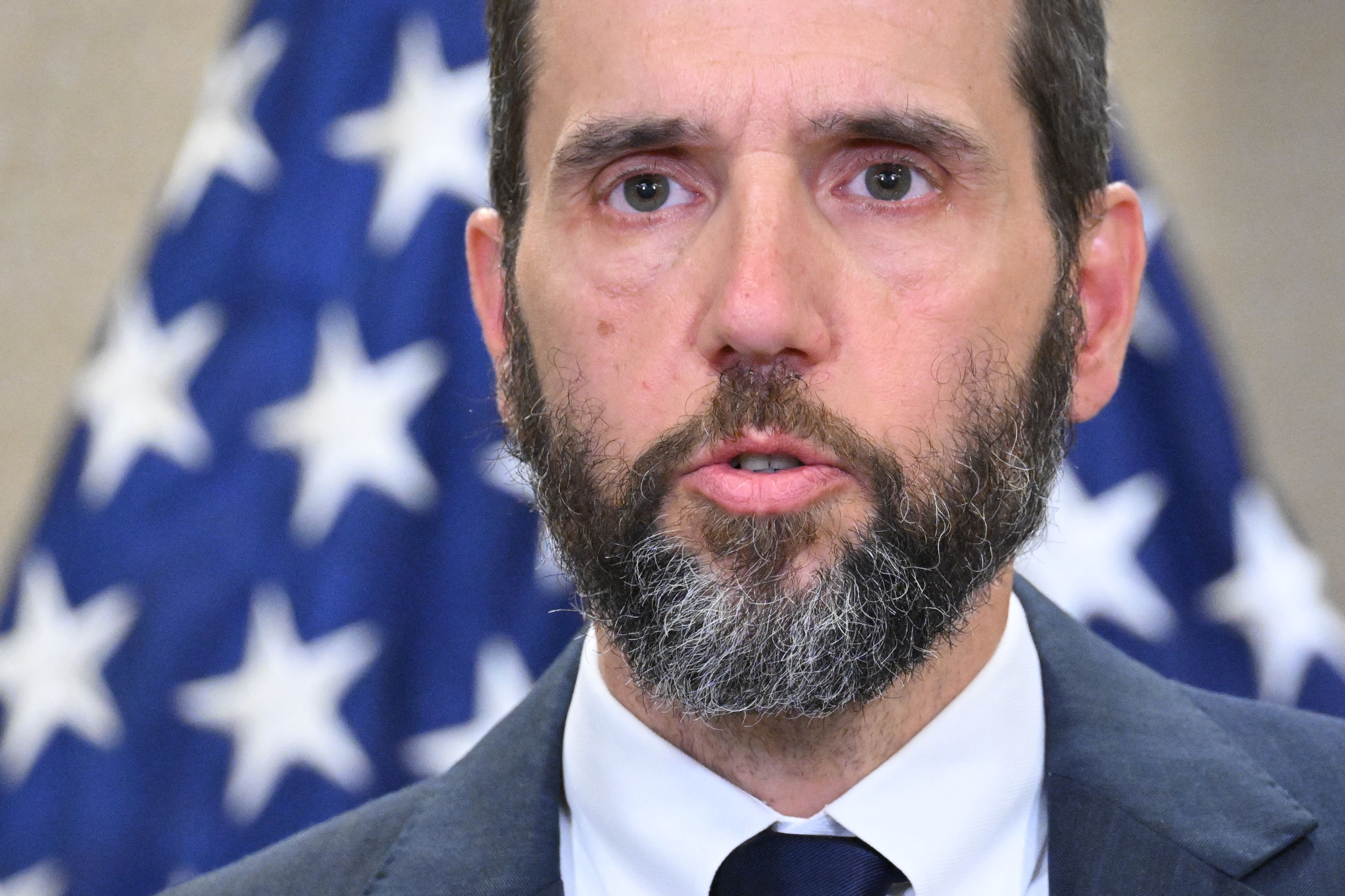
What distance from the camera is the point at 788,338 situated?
1.98 meters

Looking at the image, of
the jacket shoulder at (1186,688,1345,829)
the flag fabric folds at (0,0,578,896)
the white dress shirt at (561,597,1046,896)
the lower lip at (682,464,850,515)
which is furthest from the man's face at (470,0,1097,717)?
the flag fabric folds at (0,0,578,896)

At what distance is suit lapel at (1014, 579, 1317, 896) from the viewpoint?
2170 millimetres

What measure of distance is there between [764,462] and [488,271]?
93 cm

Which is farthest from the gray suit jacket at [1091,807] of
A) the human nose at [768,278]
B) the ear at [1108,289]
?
the human nose at [768,278]

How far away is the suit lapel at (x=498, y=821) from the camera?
2312mm

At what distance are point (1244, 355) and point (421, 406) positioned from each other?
2.66 metres

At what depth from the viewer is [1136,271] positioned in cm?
262

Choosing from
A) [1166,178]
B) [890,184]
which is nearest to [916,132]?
[890,184]

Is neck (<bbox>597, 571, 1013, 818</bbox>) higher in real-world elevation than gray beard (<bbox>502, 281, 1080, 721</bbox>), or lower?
lower

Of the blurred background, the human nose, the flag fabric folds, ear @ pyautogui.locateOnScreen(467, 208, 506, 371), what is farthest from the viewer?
the blurred background

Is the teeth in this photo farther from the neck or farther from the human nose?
the neck

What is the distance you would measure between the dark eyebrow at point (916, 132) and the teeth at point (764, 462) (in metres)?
0.47

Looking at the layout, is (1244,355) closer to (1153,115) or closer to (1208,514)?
(1153,115)

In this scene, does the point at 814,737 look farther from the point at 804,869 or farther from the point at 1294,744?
the point at 1294,744
